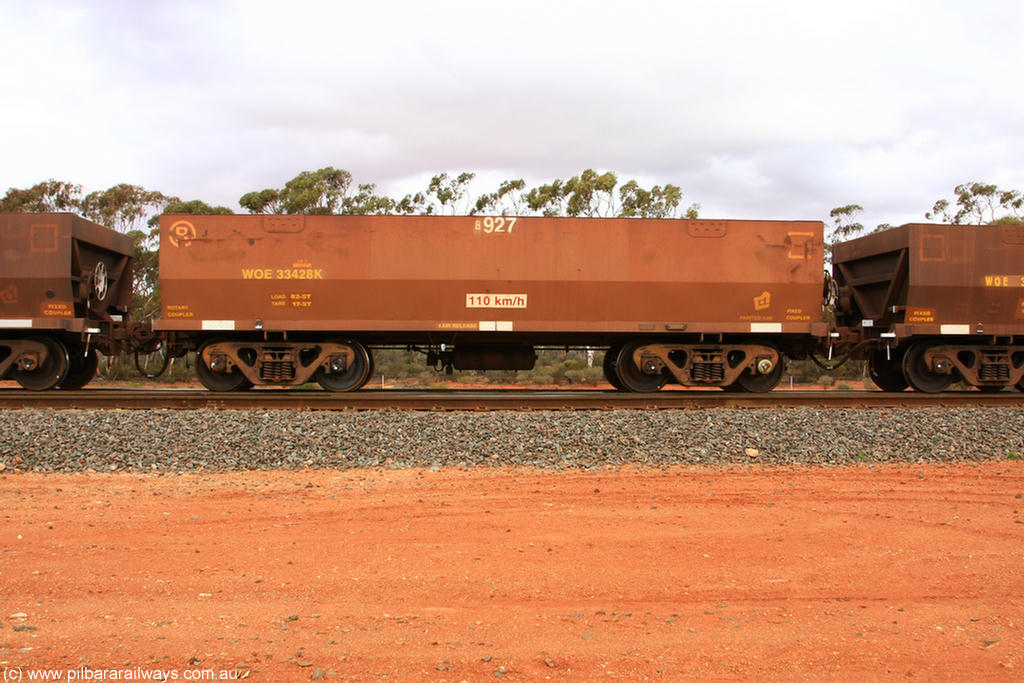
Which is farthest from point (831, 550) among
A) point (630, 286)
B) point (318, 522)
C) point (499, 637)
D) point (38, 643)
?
point (630, 286)

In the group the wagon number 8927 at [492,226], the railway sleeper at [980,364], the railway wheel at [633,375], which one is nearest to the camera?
the wagon number 8927 at [492,226]

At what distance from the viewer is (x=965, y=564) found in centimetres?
419

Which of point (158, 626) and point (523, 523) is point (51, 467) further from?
point (523, 523)

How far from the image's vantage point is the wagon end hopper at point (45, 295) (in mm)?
10695

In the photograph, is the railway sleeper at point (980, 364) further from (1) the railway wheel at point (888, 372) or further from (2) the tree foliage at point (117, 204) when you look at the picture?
(2) the tree foliage at point (117, 204)

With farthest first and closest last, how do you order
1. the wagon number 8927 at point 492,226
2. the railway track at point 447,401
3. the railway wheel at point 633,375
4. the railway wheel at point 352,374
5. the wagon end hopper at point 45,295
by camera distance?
the railway wheel at point 633,375 < the railway wheel at point 352,374 < the wagon number 8927 at point 492,226 < the wagon end hopper at point 45,295 < the railway track at point 447,401

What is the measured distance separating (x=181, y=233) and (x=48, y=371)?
332 cm

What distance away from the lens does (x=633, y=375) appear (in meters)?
11.5

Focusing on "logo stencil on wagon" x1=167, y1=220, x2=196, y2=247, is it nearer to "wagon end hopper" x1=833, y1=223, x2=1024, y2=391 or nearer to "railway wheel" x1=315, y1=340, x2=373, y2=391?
"railway wheel" x1=315, y1=340, x2=373, y2=391

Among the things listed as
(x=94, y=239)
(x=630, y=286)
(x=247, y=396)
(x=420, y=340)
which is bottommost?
(x=247, y=396)

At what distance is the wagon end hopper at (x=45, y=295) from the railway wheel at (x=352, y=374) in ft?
12.7

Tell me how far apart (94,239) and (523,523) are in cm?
1031

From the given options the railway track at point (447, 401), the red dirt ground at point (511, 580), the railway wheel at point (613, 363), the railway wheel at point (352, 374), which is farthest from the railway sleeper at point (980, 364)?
the railway wheel at point (352, 374)

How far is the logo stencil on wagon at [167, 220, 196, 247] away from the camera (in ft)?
35.7
